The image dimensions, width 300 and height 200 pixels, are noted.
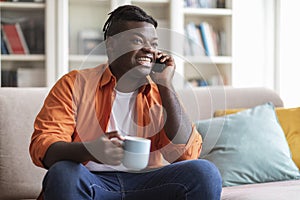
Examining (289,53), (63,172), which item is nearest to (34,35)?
(289,53)

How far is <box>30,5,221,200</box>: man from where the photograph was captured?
1.53 m

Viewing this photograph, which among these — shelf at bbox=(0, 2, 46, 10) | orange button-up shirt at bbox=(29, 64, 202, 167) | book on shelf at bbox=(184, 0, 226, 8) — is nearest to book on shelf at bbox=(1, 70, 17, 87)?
shelf at bbox=(0, 2, 46, 10)

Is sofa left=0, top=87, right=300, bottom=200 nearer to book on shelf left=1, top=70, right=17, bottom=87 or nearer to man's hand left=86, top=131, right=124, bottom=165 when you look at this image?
man's hand left=86, top=131, right=124, bottom=165

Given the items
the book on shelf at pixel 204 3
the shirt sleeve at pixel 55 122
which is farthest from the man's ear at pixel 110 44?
the book on shelf at pixel 204 3

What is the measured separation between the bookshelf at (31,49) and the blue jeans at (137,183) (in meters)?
2.15

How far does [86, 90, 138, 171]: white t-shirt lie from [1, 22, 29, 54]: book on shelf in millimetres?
2103

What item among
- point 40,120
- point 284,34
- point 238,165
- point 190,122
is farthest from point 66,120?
point 284,34

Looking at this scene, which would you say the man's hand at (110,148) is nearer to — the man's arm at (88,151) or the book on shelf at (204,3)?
the man's arm at (88,151)

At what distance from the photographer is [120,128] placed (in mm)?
1763

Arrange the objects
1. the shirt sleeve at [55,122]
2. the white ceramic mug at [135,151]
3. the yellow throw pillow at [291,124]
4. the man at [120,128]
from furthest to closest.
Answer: the yellow throw pillow at [291,124] → the shirt sleeve at [55,122] → the man at [120,128] → the white ceramic mug at [135,151]

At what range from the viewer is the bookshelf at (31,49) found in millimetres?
3717

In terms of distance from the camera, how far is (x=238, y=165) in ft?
7.14

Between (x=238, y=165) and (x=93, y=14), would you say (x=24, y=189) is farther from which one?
(x=93, y=14)

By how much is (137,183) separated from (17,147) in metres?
0.63
